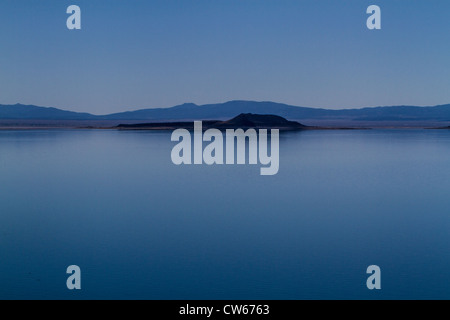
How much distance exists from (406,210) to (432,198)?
155cm

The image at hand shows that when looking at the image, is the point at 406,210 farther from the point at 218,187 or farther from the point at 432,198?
the point at 218,187

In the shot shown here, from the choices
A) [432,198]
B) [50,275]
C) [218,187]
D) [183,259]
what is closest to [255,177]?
[218,187]

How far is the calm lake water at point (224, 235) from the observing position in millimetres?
5180

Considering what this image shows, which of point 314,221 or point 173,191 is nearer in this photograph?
point 314,221

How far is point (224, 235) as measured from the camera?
6.95 m

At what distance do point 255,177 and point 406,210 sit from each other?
15.6 feet

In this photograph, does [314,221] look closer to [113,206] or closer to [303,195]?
[303,195]

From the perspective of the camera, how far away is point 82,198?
9.62 meters

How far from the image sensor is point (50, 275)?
18.0ft

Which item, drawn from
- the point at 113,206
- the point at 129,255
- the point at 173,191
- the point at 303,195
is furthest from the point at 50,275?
the point at 303,195

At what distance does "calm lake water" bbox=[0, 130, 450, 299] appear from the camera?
5.18 metres
